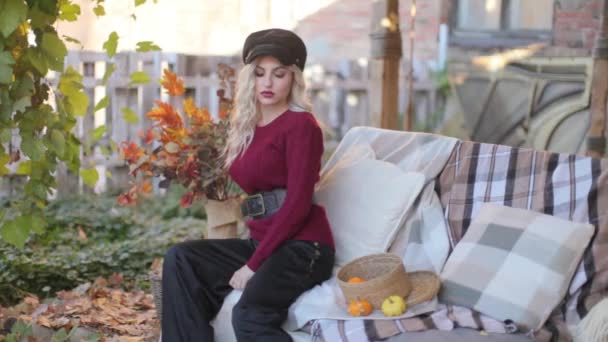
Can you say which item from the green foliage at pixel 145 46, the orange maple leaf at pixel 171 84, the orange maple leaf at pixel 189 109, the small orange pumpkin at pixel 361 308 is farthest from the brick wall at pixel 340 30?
the small orange pumpkin at pixel 361 308

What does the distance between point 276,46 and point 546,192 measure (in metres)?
1.22

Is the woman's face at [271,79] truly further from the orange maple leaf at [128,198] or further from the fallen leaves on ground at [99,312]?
the fallen leaves on ground at [99,312]

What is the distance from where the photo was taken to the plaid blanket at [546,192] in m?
3.08

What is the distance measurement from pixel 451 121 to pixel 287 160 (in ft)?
19.2

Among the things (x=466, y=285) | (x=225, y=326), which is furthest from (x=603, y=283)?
(x=225, y=326)

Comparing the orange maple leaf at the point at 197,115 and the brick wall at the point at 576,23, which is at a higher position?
the brick wall at the point at 576,23

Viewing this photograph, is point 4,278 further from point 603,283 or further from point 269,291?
point 603,283

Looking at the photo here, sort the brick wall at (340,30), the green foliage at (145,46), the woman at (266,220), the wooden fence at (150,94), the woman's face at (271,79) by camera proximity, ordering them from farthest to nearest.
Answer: the brick wall at (340,30)
the wooden fence at (150,94)
the green foliage at (145,46)
the woman's face at (271,79)
the woman at (266,220)

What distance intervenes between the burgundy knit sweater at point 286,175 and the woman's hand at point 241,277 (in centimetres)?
3

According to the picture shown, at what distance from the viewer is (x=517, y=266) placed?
3102 millimetres

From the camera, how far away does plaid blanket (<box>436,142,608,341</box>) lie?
308 centimetres

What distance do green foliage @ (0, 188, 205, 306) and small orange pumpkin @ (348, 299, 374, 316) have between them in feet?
5.04

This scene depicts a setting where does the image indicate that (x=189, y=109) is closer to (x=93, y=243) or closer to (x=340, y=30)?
(x=93, y=243)

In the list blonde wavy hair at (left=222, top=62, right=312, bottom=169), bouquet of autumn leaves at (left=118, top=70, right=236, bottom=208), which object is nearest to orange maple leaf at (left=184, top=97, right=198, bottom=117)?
bouquet of autumn leaves at (left=118, top=70, right=236, bottom=208)
